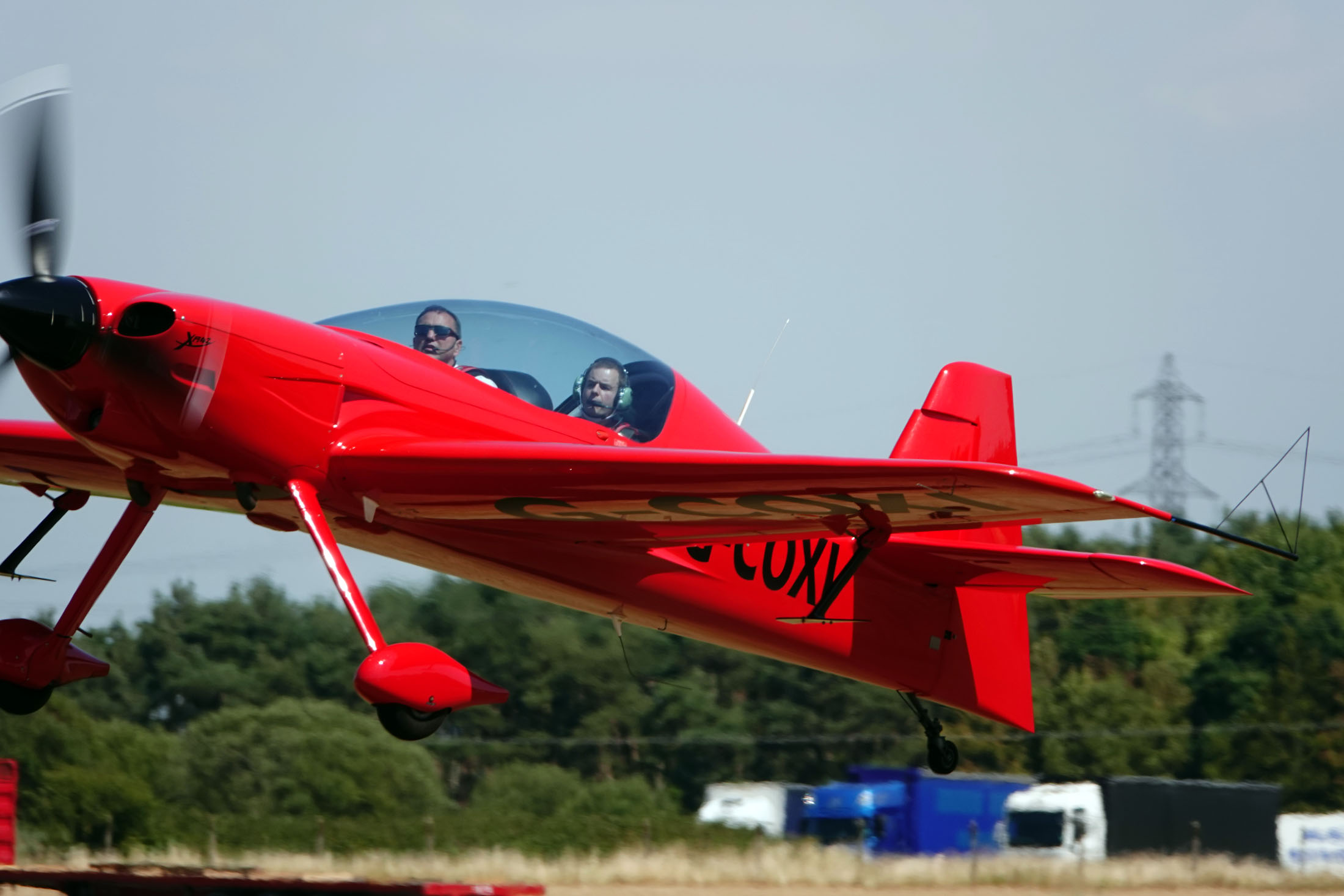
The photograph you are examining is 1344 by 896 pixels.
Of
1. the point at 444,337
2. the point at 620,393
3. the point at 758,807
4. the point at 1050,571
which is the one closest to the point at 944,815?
the point at 758,807

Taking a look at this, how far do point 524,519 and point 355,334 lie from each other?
140 cm

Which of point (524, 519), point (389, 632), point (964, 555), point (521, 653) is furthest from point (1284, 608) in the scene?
point (524, 519)

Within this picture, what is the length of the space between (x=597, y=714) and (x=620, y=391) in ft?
83.6

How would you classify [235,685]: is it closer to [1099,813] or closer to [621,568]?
[1099,813]

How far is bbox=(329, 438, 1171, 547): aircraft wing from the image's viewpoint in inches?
268

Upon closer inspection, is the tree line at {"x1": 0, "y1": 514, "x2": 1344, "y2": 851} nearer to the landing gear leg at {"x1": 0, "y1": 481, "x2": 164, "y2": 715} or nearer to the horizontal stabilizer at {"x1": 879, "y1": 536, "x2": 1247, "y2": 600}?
the horizontal stabilizer at {"x1": 879, "y1": 536, "x2": 1247, "y2": 600}

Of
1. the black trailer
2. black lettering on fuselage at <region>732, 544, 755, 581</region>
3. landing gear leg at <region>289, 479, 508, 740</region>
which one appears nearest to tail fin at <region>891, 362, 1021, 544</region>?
black lettering on fuselage at <region>732, 544, 755, 581</region>

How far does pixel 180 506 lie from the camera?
9289 millimetres

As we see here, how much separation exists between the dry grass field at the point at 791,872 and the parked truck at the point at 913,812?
6.08 ft

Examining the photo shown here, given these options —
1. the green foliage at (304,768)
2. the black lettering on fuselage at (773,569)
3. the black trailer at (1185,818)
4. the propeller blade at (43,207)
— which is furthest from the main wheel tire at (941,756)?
the green foliage at (304,768)

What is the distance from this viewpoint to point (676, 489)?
7535 millimetres

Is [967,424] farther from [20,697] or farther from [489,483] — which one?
[20,697]

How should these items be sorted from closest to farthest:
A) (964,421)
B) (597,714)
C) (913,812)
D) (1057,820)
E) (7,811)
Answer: (964,421) → (7,811) → (1057,820) → (913,812) → (597,714)

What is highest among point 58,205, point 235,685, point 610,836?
point 58,205
